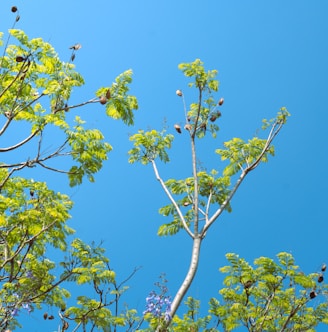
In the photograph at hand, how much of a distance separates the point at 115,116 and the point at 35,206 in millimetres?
2278

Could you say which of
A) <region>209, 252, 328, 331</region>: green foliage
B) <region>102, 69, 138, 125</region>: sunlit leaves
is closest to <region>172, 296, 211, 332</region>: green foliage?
<region>209, 252, 328, 331</region>: green foliage

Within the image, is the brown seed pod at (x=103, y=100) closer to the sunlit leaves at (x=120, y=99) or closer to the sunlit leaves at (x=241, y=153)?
the sunlit leaves at (x=120, y=99)

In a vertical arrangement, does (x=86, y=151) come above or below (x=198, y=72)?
below

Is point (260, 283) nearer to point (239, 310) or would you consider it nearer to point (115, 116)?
point (239, 310)

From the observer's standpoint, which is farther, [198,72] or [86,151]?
[198,72]

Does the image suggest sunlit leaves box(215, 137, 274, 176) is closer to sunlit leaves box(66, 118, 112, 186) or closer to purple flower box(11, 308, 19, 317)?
sunlit leaves box(66, 118, 112, 186)

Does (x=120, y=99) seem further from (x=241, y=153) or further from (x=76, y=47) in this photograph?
(x=241, y=153)

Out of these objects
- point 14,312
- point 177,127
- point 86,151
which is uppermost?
point 177,127

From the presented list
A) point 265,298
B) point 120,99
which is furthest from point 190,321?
point 120,99

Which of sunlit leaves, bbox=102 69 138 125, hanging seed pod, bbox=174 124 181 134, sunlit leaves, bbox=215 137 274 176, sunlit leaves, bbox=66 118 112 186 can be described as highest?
sunlit leaves, bbox=215 137 274 176

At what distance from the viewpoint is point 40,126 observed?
8250 mm

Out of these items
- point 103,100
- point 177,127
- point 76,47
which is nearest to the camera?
point 76,47

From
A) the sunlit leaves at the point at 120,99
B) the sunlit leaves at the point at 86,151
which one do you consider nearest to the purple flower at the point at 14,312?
the sunlit leaves at the point at 86,151

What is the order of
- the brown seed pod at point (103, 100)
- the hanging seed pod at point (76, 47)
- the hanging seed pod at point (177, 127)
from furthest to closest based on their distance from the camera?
the hanging seed pod at point (177, 127) < the brown seed pod at point (103, 100) < the hanging seed pod at point (76, 47)
